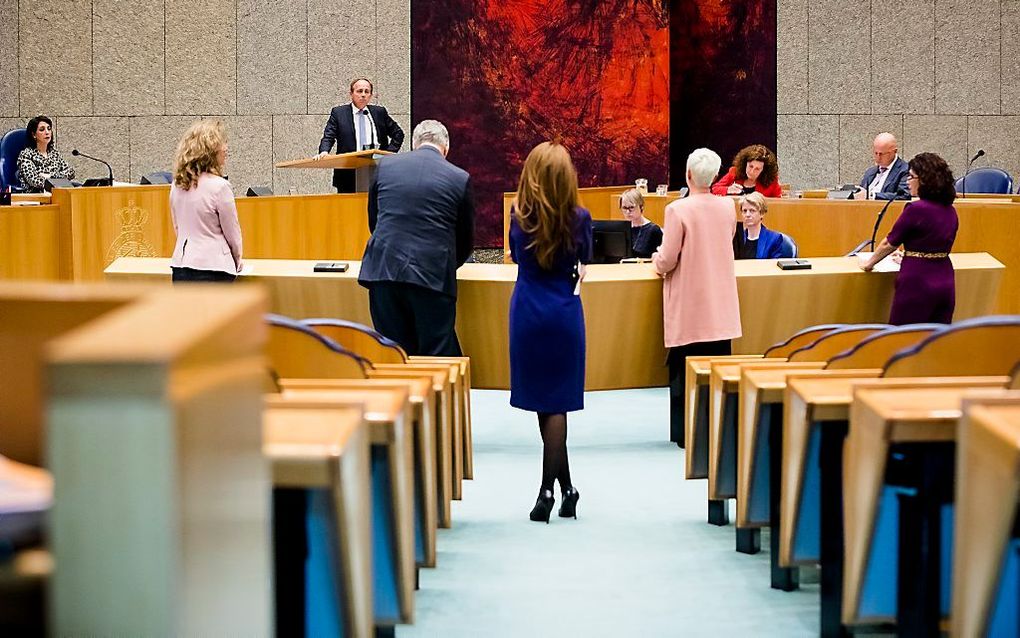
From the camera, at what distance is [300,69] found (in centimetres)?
1398

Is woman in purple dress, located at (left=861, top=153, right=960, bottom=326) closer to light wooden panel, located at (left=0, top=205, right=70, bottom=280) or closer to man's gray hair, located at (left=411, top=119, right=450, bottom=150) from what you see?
man's gray hair, located at (left=411, top=119, right=450, bottom=150)

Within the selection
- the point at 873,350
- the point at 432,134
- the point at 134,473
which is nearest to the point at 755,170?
the point at 432,134

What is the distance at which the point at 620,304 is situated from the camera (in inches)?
243

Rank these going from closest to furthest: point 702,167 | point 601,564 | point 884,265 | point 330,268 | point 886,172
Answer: point 601,564 < point 702,167 < point 330,268 < point 884,265 < point 886,172

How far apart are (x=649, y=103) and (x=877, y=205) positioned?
21.6ft

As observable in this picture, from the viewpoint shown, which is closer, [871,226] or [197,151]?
[197,151]

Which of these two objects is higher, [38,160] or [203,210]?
[38,160]

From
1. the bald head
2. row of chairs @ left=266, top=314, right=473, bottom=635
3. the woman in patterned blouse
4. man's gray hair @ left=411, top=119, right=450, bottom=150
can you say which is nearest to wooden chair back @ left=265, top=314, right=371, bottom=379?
row of chairs @ left=266, top=314, right=473, bottom=635

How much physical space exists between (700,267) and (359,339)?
2.32 metres

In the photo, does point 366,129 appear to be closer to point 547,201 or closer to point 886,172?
point 886,172

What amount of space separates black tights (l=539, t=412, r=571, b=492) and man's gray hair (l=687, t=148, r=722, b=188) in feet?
4.37

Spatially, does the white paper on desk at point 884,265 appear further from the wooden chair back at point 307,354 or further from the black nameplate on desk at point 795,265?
the wooden chair back at point 307,354

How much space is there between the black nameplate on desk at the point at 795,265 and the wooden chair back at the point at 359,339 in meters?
2.89

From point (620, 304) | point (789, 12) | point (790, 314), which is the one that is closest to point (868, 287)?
point (790, 314)
